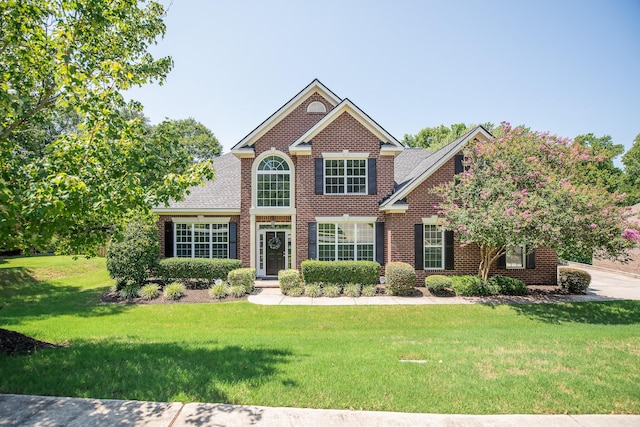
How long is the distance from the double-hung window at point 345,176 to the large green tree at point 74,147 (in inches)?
367

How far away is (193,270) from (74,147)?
10149 millimetres

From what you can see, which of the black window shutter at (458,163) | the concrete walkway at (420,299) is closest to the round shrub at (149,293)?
the concrete walkway at (420,299)

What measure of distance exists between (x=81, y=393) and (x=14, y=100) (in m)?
4.42

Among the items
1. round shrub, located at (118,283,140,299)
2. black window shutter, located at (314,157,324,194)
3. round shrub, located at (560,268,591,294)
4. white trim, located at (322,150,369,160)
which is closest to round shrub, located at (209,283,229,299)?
round shrub, located at (118,283,140,299)

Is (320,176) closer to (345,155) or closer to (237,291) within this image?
(345,155)

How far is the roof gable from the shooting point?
1642 cm

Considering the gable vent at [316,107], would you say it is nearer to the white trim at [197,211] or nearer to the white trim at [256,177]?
the white trim at [256,177]

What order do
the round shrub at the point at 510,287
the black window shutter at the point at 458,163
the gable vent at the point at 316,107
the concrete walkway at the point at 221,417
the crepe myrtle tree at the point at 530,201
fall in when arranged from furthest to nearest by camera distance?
1. the gable vent at the point at 316,107
2. the black window shutter at the point at 458,163
3. the round shrub at the point at 510,287
4. the crepe myrtle tree at the point at 530,201
5. the concrete walkway at the point at 221,417

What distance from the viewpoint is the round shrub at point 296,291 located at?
1358 cm

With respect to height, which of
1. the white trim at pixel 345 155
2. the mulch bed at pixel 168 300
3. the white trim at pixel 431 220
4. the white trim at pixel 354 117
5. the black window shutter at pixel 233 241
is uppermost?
the white trim at pixel 354 117

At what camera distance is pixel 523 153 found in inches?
501

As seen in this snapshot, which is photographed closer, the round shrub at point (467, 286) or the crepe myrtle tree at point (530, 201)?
the crepe myrtle tree at point (530, 201)

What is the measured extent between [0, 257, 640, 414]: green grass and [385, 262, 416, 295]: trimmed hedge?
5.67ft

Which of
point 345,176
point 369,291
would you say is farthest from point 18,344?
point 345,176
